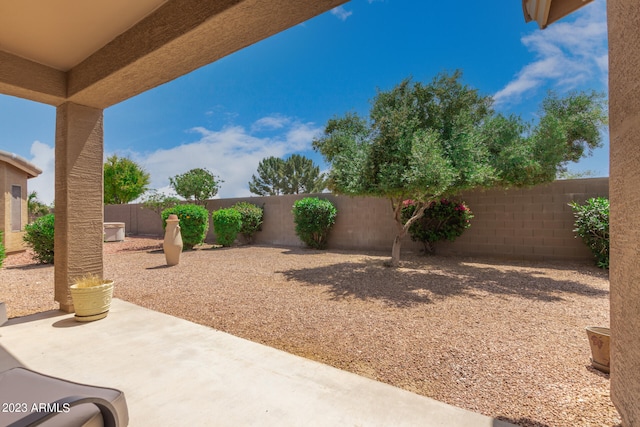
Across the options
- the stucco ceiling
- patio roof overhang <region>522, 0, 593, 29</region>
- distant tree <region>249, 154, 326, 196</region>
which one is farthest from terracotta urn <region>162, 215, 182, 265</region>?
distant tree <region>249, 154, 326, 196</region>

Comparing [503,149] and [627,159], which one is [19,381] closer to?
[627,159]

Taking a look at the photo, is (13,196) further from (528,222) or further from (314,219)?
(528,222)

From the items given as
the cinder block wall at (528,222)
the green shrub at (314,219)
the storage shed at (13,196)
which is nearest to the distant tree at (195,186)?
the storage shed at (13,196)

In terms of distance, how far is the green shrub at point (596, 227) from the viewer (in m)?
6.36

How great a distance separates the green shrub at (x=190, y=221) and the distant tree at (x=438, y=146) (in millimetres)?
5303

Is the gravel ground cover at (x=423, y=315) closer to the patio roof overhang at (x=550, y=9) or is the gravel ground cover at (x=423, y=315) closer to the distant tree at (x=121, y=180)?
the patio roof overhang at (x=550, y=9)

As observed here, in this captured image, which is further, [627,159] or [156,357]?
[156,357]

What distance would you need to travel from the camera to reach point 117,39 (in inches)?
119

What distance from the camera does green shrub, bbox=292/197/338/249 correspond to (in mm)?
10375

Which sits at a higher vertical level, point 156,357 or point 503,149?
point 503,149

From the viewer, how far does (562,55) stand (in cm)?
852

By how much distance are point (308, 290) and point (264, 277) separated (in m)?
1.39

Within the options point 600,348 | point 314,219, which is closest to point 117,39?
point 600,348

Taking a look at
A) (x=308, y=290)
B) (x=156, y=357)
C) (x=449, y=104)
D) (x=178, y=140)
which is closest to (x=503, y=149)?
(x=449, y=104)
